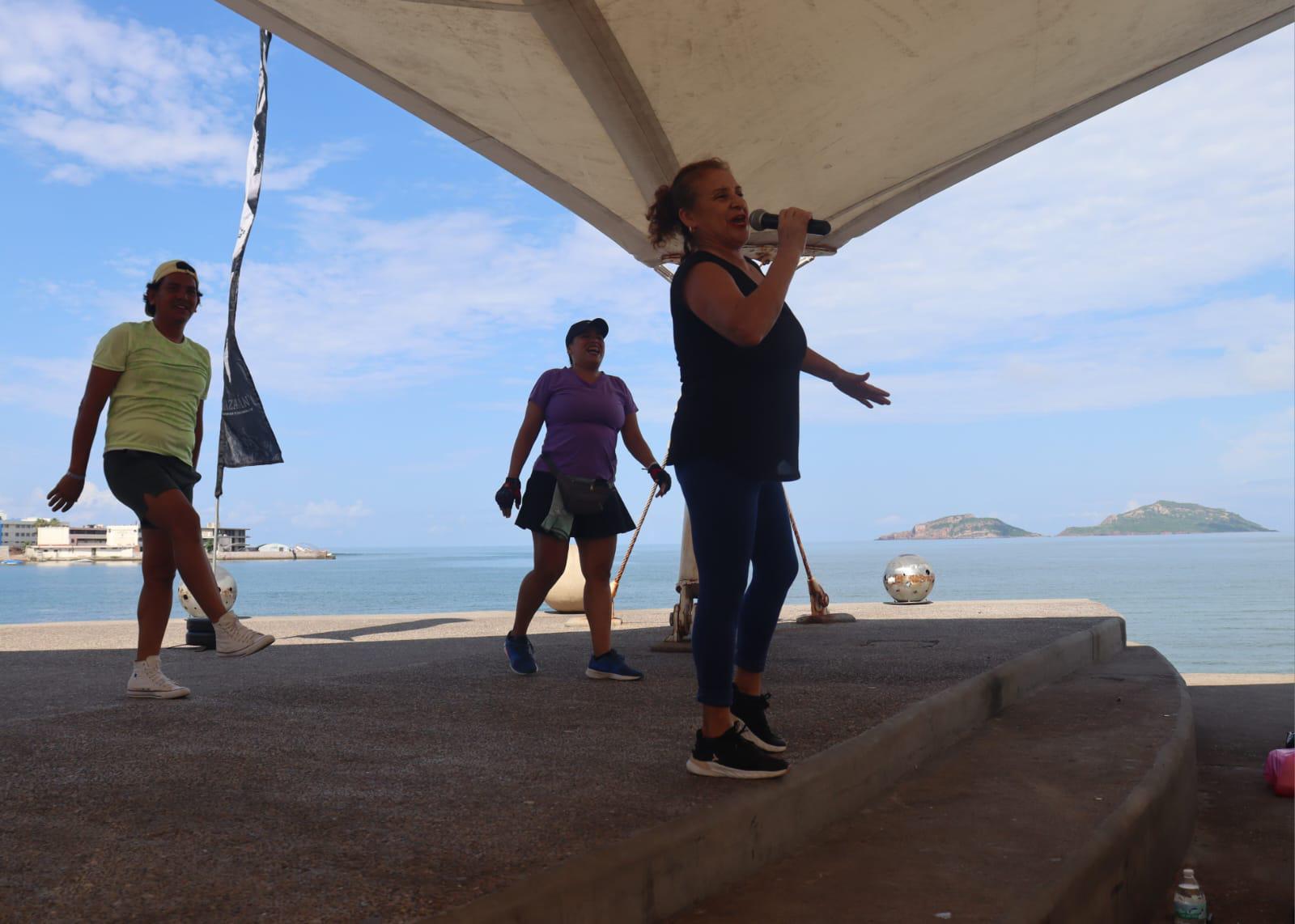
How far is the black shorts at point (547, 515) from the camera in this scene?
524cm

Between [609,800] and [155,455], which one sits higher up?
[155,455]

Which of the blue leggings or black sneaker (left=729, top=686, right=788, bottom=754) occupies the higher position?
the blue leggings

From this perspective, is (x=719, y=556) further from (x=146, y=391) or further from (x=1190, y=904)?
(x=146, y=391)

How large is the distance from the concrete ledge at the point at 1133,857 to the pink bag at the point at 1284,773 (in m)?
0.84

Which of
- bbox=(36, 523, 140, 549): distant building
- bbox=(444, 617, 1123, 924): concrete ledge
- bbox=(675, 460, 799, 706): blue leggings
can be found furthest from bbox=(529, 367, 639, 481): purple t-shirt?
bbox=(36, 523, 140, 549): distant building

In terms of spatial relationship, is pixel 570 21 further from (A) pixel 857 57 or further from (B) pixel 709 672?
(B) pixel 709 672

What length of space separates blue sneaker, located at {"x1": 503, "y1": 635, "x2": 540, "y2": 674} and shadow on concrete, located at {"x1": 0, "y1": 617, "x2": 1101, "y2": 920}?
10 centimetres

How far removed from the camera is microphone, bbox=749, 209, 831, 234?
2.86 meters

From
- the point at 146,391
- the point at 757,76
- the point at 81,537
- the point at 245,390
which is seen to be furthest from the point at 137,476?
the point at 81,537

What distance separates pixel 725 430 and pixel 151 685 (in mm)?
2942

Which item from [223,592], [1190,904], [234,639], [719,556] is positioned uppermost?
[719,556]

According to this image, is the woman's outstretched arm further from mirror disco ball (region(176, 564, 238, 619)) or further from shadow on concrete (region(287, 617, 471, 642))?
shadow on concrete (region(287, 617, 471, 642))

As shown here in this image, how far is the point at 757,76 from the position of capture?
20.7 ft

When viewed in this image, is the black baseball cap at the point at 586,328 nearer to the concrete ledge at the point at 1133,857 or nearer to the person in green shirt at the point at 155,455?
the person in green shirt at the point at 155,455
